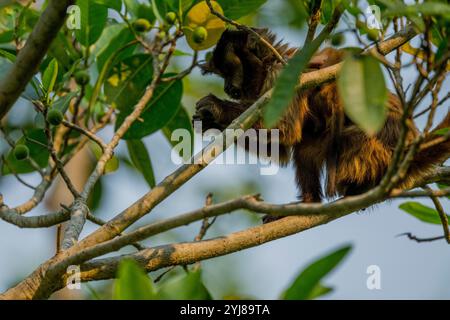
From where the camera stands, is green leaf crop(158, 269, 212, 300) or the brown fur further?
the brown fur

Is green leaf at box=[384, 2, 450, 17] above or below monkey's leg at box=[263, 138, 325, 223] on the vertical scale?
below

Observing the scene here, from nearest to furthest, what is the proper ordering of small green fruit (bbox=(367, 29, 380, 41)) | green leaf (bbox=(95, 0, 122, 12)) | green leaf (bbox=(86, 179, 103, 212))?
small green fruit (bbox=(367, 29, 380, 41))
green leaf (bbox=(95, 0, 122, 12))
green leaf (bbox=(86, 179, 103, 212))

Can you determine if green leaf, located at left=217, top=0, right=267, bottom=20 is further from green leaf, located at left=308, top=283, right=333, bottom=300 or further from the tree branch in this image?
green leaf, located at left=308, top=283, right=333, bottom=300

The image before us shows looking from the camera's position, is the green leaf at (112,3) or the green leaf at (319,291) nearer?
the green leaf at (319,291)

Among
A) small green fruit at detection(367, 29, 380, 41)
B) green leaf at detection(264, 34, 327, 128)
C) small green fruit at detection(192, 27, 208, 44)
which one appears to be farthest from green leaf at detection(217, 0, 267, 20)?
green leaf at detection(264, 34, 327, 128)

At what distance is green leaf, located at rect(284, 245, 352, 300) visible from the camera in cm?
216

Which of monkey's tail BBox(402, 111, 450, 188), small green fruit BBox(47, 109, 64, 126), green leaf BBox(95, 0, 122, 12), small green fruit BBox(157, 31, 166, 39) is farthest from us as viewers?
small green fruit BBox(157, 31, 166, 39)

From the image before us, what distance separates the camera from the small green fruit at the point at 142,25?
15.1ft

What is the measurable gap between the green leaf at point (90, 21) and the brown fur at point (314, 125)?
0.95m

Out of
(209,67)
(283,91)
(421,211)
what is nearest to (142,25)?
(209,67)

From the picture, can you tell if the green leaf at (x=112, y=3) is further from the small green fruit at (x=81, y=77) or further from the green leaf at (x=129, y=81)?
the small green fruit at (x=81, y=77)

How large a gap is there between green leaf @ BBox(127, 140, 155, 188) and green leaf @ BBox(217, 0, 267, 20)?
3.95 feet

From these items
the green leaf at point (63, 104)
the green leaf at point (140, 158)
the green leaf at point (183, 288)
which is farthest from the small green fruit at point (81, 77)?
the green leaf at point (183, 288)

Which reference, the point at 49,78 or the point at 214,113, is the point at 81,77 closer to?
the point at 49,78
